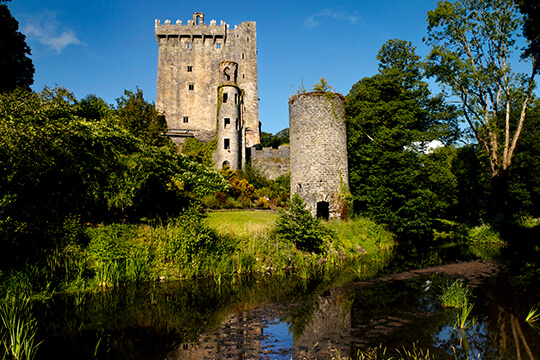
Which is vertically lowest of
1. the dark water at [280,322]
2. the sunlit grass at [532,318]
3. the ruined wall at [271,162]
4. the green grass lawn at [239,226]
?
the dark water at [280,322]

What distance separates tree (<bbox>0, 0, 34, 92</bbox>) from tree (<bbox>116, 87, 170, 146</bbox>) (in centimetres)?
526

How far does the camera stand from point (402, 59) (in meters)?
22.8

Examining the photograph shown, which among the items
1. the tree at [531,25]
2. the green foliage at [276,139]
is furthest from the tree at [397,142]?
the green foliage at [276,139]

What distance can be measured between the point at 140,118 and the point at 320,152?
11431 millimetres

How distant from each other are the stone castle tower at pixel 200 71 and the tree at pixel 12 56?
21121 mm

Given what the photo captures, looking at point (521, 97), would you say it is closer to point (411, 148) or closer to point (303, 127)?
point (411, 148)

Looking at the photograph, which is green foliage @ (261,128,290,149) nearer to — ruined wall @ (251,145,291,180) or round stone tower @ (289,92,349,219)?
ruined wall @ (251,145,291,180)

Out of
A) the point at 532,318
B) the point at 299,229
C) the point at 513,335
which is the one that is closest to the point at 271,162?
the point at 299,229

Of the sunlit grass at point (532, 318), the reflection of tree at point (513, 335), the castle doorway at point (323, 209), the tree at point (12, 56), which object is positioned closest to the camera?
the reflection of tree at point (513, 335)

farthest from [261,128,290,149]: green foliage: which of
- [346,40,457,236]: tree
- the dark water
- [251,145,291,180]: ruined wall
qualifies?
the dark water

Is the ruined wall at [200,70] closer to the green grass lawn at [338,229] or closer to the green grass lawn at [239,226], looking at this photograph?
the green grass lawn at [338,229]

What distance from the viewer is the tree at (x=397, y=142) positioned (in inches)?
736

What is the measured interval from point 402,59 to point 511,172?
413 inches

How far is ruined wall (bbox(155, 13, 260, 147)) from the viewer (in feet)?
141
